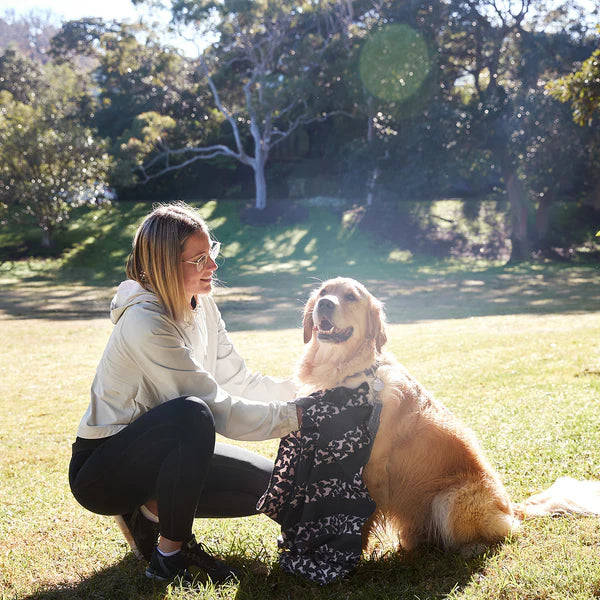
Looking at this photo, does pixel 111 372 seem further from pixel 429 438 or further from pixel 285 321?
pixel 285 321

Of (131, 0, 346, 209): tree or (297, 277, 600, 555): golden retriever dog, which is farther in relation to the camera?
(131, 0, 346, 209): tree

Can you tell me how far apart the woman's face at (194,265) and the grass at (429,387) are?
4.29ft

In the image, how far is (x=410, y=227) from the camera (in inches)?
1000

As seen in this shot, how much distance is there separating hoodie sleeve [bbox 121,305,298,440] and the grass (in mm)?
684

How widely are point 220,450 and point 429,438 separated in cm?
101

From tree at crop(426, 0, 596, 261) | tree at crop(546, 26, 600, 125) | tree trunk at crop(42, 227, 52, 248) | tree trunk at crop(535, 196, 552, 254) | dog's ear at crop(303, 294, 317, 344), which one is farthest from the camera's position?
tree trunk at crop(42, 227, 52, 248)

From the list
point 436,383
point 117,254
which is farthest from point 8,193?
point 436,383

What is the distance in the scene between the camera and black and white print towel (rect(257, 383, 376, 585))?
2812 millimetres

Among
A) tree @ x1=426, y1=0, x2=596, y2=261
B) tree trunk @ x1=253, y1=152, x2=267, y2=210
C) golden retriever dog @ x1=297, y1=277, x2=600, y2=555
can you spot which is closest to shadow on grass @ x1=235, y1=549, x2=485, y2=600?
golden retriever dog @ x1=297, y1=277, x2=600, y2=555

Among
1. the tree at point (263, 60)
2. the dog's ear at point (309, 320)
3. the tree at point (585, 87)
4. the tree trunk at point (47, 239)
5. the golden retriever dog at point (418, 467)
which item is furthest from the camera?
the tree at point (263, 60)

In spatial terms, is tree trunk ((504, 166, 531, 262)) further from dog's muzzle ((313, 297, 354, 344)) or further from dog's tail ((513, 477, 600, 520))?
dog's muzzle ((313, 297, 354, 344))

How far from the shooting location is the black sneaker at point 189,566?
2.79 meters

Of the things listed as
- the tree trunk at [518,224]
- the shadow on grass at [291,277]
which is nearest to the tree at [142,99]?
the shadow on grass at [291,277]

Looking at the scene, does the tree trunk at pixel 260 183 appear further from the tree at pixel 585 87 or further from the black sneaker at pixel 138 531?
the black sneaker at pixel 138 531
